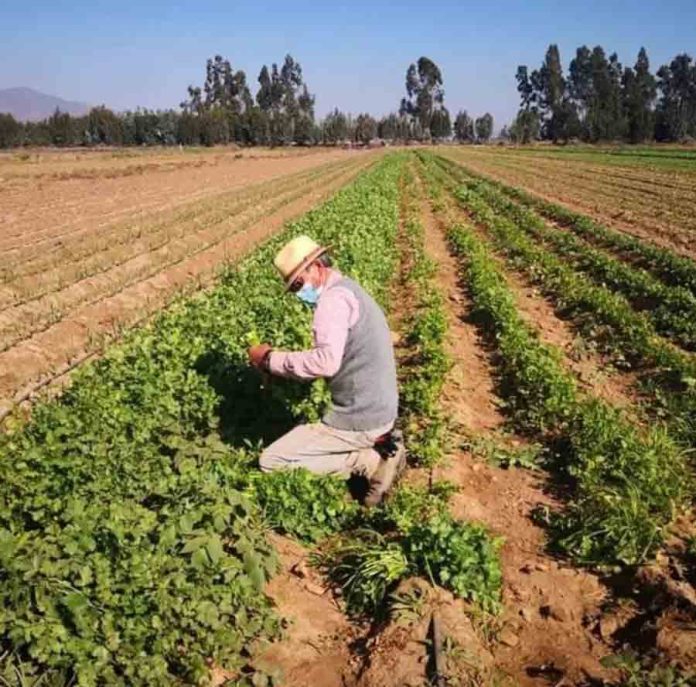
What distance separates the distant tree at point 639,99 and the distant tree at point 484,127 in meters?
29.4

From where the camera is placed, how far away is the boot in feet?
17.1

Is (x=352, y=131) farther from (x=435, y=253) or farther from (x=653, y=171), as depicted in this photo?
(x=435, y=253)

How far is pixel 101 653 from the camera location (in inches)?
128

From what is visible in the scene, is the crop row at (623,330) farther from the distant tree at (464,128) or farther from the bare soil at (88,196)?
the distant tree at (464,128)

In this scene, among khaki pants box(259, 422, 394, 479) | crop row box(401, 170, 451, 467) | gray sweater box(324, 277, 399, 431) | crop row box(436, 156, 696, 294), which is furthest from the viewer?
crop row box(436, 156, 696, 294)

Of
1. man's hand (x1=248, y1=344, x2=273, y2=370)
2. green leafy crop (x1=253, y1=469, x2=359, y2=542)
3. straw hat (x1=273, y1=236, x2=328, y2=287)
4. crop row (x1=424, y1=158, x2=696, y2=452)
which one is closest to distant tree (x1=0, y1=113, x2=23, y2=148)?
crop row (x1=424, y1=158, x2=696, y2=452)

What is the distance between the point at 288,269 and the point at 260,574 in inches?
81.2

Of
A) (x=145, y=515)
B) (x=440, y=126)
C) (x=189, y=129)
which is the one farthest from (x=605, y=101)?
(x=145, y=515)

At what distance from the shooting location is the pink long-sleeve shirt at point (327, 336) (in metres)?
4.68

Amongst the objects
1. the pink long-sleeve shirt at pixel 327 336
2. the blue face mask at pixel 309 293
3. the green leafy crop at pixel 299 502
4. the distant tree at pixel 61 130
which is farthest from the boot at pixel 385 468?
the distant tree at pixel 61 130

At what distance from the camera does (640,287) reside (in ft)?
35.7

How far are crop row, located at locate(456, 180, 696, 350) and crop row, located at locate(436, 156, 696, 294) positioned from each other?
12.2 inches

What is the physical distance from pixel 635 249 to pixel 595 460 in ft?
32.4

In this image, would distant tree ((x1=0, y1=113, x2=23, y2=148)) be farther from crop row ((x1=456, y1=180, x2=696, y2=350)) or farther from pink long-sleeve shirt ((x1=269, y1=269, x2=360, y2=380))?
pink long-sleeve shirt ((x1=269, y1=269, x2=360, y2=380))
